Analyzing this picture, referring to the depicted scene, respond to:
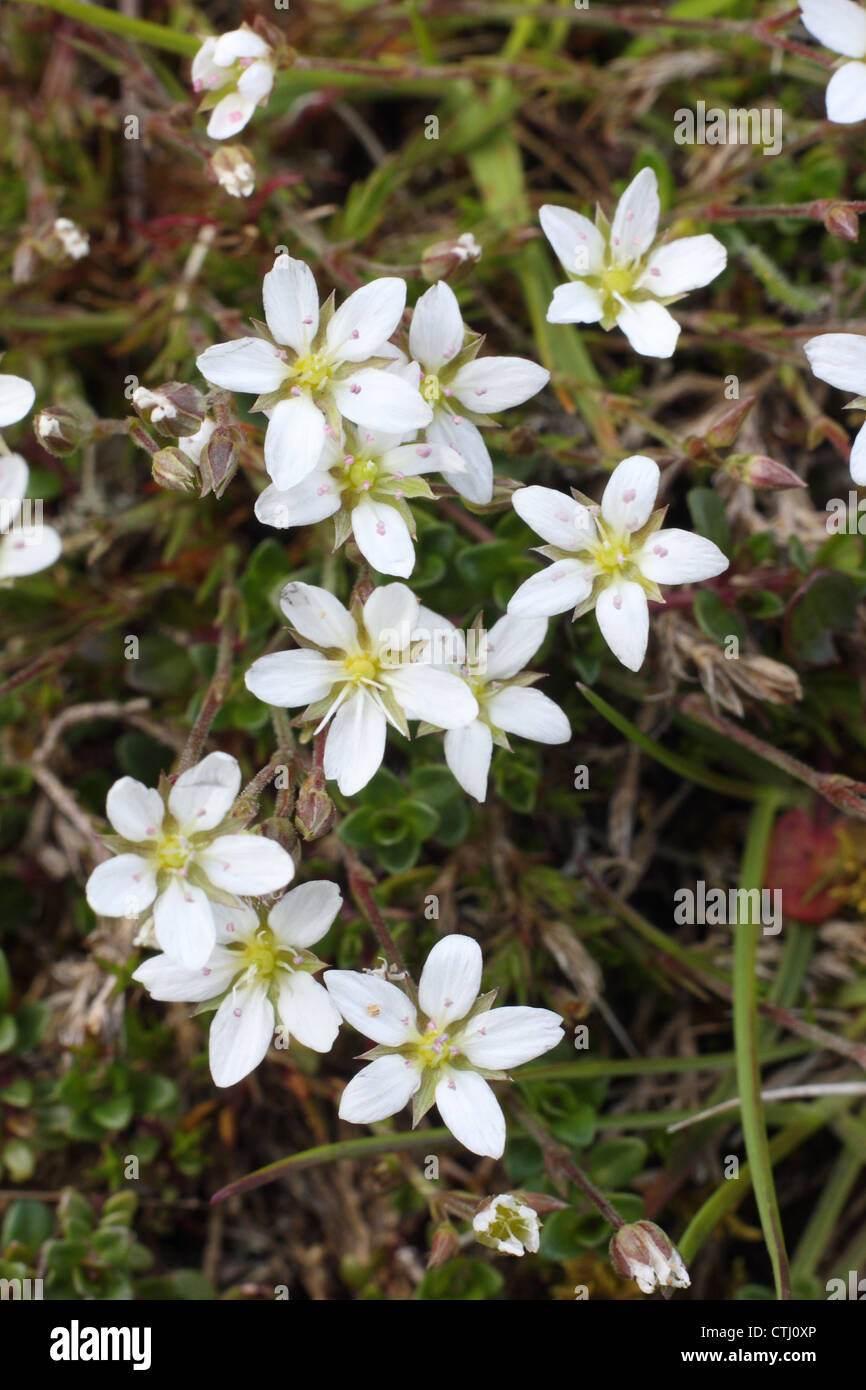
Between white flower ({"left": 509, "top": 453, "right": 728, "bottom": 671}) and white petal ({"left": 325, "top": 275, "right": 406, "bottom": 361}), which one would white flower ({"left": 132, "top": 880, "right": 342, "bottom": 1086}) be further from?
white petal ({"left": 325, "top": 275, "right": 406, "bottom": 361})

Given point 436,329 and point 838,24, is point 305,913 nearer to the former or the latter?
point 436,329

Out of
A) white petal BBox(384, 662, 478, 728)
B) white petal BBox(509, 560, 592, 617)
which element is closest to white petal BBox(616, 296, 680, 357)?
white petal BBox(509, 560, 592, 617)

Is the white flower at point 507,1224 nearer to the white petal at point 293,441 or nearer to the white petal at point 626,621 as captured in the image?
the white petal at point 626,621

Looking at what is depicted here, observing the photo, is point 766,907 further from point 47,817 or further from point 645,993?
point 47,817

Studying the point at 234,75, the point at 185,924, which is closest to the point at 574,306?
the point at 234,75

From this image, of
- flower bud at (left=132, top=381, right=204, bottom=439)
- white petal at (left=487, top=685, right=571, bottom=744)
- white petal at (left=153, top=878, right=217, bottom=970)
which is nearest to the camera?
white petal at (left=153, top=878, right=217, bottom=970)

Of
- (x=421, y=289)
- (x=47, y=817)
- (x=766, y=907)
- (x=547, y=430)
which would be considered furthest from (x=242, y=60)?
(x=766, y=907)

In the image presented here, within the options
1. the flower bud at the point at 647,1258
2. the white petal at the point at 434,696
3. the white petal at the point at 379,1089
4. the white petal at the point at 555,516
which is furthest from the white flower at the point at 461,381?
the flower bud at the point at 647,1258
